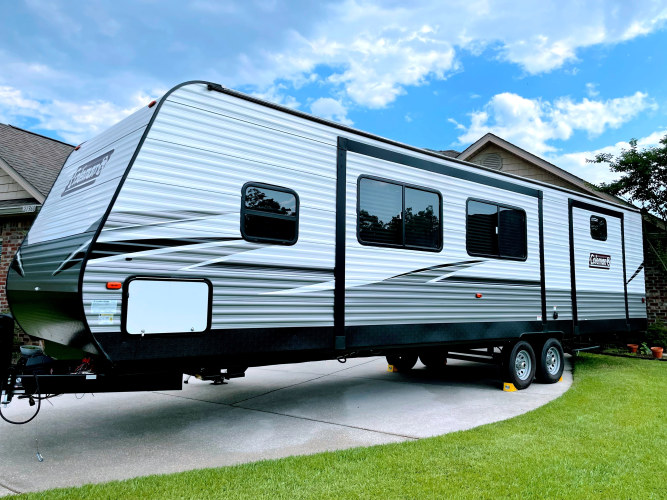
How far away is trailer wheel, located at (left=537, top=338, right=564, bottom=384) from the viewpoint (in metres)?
8.16

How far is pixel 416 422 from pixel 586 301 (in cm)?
470

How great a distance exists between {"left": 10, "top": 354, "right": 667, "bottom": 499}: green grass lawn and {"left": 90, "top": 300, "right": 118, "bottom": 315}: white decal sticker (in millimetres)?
1282

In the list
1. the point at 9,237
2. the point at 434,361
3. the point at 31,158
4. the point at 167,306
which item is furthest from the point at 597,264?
the point at 31,158

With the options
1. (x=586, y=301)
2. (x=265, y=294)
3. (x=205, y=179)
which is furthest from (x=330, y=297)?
(x=586, y=301)

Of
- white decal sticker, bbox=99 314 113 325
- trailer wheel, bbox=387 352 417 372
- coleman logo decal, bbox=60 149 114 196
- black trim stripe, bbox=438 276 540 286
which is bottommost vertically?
trailer wheel, bbox=387 352 417 372

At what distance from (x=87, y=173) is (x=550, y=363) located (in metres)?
7.20

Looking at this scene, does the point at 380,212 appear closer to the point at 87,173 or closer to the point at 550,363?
the point at 87,173

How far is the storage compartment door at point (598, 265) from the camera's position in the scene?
8.89 metres

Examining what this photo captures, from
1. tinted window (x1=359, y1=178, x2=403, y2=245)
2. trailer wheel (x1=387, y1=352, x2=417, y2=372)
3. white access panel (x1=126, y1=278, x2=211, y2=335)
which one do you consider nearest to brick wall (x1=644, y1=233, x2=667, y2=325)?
trailer wheel (x1=387, y1=352, x2=417, y2=372)

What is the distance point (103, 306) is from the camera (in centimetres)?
396

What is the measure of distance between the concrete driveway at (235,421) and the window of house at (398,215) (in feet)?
6.81

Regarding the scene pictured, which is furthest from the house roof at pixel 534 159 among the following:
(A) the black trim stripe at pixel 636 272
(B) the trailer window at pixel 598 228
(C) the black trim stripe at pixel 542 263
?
(C) the black trim stripe at pixel 542 263

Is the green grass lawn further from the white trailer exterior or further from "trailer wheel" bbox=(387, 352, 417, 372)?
"trailer wheel" bbox=(387, 352, 417, 372)

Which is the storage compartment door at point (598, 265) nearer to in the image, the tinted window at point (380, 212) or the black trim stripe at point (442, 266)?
the black trim stripe at point (442, 266)
